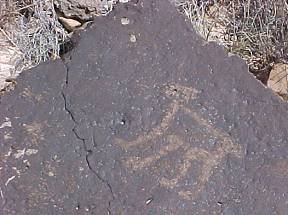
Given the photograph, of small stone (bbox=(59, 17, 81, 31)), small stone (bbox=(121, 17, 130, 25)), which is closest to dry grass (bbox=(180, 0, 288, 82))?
small stone (bbox=(59, 17, 81, 31))

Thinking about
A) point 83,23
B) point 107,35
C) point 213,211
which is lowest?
point 213,211

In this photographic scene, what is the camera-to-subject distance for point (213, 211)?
2055mm

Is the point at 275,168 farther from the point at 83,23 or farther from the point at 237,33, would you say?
the point at 83,23

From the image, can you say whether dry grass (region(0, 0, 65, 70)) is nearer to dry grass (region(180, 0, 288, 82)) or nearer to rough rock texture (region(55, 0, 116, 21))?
rough rock texture (region(55, 0, 116, 21))

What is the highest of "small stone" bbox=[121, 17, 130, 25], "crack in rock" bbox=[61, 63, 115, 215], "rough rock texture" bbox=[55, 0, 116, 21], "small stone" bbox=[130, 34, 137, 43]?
"small stone" bbox=[121, 17, 130, 25]

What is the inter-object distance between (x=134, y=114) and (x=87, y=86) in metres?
0.20

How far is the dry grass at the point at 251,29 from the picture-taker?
10.4ft

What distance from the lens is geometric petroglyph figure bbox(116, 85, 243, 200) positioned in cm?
209

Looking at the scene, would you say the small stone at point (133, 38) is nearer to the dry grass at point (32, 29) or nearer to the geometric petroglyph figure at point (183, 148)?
the geometric petroglyph figure at point (183, 148)

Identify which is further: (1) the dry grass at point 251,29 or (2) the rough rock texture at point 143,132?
(1) the dry grass at point 251,29

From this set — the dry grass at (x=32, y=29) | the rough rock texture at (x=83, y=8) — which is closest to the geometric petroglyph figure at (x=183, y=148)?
the dry grass at (x=32, y=29)

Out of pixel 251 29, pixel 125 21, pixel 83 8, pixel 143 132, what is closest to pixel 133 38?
pixel 125 21

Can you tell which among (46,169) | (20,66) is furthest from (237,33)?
(46,169)

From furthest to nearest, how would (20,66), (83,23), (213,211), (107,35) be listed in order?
1. (83,23)
2. (20,66)
3. (107,35)
4. (213,211)
